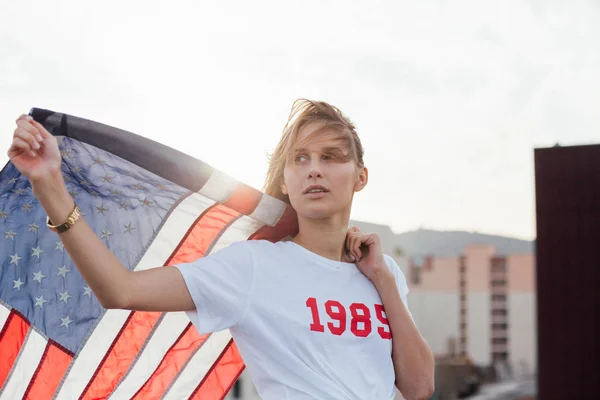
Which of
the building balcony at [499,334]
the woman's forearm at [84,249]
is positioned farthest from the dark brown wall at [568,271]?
the building balcony at [499,334]

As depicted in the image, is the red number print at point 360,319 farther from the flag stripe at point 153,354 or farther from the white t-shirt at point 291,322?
the flag stripe at point 153,354

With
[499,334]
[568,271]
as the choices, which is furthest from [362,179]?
[499,334]

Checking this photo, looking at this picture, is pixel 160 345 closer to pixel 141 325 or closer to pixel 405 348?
pixel 141 325

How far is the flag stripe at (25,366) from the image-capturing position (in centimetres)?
252

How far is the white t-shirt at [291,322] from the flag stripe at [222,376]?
0.38 meters

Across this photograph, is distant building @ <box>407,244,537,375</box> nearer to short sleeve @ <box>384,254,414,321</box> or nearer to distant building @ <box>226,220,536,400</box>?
distant building @ <box>226,220,536,400</box>

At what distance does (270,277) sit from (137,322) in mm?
552

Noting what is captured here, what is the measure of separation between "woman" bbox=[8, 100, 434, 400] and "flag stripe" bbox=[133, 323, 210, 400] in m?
0.37

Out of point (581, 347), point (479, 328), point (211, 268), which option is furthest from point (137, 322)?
point (479, 328)

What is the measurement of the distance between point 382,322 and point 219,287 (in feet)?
1.76

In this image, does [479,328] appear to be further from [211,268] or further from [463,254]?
[211,268]

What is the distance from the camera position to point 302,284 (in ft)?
7.77

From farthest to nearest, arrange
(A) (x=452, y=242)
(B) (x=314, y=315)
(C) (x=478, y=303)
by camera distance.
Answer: (A) (x=452, y=242)
(C) (x=478, y=303)
(B) (x=314, y=315)

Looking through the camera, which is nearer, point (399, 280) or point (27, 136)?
point (27, 136)
